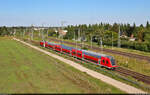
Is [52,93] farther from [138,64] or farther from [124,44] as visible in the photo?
[124,44]

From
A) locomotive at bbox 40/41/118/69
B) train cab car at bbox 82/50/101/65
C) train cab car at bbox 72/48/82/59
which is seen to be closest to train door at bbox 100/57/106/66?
locomotive at bbox 40/41/118/69

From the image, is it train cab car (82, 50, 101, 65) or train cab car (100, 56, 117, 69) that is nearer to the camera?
train cab car (100, 56, 117, 69)

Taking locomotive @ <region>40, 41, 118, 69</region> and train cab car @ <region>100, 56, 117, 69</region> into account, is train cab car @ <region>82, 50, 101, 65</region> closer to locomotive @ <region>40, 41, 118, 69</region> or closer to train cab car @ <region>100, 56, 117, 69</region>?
locomotive @ <region>40, 41, 118, 69</region>

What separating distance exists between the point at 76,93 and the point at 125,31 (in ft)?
360

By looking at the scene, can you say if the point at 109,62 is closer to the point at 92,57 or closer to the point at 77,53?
the point at 92,57

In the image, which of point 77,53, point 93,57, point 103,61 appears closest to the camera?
point 103,61

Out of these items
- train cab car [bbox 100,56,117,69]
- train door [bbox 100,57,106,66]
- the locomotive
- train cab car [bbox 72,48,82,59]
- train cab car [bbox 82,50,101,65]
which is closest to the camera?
train cab car [bbox 100,56,117,69]

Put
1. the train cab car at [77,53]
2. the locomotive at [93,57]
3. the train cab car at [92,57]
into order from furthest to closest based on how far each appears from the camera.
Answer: the train cab car at [77,53] → the train cab car at [92,57] → the locomotive at [93,57]

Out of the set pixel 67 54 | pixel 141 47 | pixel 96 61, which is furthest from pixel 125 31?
pixel 96 61

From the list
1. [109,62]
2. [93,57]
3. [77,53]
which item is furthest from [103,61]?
[77,53]

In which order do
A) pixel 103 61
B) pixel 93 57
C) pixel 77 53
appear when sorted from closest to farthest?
pixel 103 61 → pixel 93 57 → pixel 77 53

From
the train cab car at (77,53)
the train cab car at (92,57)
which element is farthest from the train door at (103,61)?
the train cab car at (77,53)

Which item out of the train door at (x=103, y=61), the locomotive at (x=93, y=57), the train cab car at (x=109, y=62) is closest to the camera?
the train cab car at (x=109, y=62)

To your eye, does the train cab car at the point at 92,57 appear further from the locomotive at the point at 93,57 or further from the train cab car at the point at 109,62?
the train cab car at the point at 109,62
